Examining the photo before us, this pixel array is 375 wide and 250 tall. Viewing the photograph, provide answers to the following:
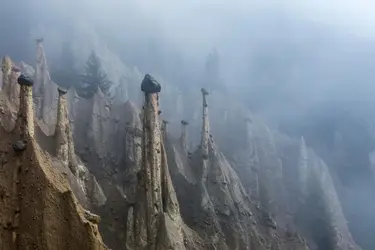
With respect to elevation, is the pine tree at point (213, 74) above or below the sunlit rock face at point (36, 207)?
above

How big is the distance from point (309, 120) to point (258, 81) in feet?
52.0

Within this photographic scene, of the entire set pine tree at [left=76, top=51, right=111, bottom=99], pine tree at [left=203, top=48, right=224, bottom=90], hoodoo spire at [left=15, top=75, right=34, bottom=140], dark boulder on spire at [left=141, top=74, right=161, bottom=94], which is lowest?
hoodoo spire at [left=15, top=75, right=34, bottom=140]

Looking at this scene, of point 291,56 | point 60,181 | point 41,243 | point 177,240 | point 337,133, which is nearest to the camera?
point 41,243

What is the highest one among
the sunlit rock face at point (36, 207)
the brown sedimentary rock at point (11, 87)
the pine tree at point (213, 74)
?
the pine tree at point (213, 74)

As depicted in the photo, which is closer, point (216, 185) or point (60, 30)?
point (216, 185)

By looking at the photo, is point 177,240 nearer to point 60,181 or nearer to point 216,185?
point 60,181

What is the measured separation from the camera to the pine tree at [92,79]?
5484cm

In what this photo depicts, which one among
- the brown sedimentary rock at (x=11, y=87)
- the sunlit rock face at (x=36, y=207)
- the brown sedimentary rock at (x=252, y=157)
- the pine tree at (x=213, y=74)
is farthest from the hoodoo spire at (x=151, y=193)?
the pine tree at (x=213, y=74)

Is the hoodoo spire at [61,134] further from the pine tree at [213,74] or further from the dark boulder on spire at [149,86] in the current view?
the pine tree at [213,74]

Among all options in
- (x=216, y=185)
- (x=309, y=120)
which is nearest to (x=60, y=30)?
(x=309, y=120)

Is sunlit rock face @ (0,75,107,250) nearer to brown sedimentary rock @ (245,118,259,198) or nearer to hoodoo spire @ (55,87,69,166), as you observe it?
hoodoo spire @ (55,87,69,166)

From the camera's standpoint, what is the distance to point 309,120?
219 ft

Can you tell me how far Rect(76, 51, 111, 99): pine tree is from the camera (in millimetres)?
54844

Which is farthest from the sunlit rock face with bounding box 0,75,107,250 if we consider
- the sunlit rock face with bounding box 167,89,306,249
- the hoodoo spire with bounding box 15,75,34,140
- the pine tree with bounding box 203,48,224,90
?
the pine tree with bounding box 203,48,224,90
